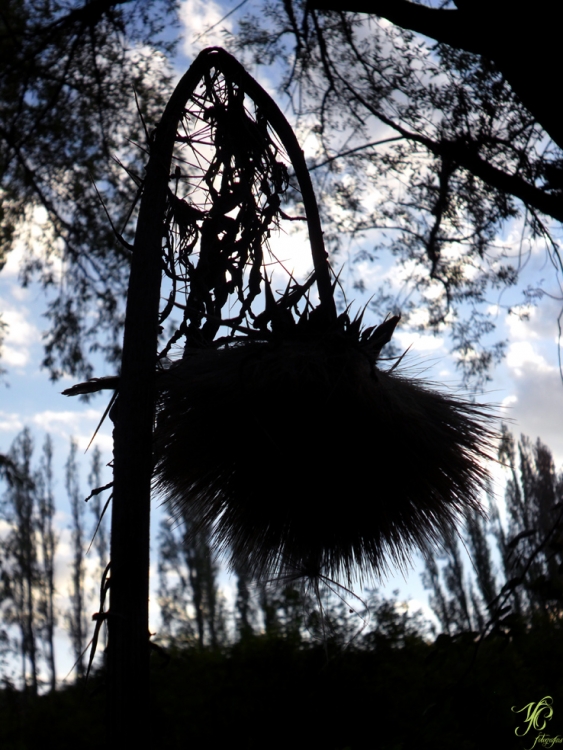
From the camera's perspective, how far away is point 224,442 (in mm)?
1537

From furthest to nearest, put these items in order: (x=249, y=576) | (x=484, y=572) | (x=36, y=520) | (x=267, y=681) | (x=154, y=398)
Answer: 1. (x=36, y=520)
2. (x=484, y=572)
3. (x=267, y=681)
4. (x=249, y=576)
5. (x=154, y=398)

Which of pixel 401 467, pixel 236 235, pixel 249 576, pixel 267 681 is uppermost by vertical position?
pixel 236 235

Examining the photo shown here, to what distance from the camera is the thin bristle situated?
1.51 metres

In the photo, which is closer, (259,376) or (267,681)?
(259,376)

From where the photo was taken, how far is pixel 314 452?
1521 mm

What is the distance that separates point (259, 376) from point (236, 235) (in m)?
0.74

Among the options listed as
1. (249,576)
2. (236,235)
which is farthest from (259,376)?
(236,235)

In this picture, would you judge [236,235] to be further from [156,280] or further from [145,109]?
[145,109]

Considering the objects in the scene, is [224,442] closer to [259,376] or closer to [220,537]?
[259,376]

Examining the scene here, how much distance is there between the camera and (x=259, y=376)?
4.93ft

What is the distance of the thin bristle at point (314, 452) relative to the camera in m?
1.51

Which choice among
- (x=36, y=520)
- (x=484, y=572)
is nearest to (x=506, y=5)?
(x=484, y=572)

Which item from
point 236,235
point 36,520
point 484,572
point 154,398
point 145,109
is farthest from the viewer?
point 36,520

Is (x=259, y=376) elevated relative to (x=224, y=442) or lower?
elevated
